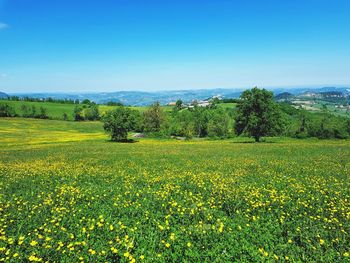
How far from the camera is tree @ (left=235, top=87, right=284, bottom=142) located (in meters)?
47.7

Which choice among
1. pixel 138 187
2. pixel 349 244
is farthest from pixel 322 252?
pixel 138 187

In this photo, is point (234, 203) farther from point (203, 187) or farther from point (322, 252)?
point (322, 252)

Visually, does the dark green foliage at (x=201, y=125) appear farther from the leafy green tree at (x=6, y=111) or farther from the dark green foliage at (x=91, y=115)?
the leafy green tree at (x=6, y=111)

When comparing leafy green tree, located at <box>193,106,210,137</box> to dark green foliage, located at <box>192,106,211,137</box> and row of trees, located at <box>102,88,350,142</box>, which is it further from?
row of trees, located at <box>102,88,350,142</box>

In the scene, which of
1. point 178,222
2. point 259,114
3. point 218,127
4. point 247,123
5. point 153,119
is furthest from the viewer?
point 218,127

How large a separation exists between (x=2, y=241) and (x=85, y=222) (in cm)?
220

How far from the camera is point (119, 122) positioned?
58.4 metres

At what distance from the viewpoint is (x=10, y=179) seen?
13672 mm

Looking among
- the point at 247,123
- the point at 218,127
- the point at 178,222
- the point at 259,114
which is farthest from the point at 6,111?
the point at 178,222

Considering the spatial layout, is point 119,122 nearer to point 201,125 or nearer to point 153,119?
point 153,119

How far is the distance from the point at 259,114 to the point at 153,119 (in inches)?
1814

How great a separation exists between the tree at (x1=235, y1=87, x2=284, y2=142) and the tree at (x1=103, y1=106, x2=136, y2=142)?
85.9 ft

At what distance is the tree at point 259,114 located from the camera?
47688 millimetres

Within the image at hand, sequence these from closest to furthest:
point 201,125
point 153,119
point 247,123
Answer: point 247,123 → point 153,119 → point 201,125
